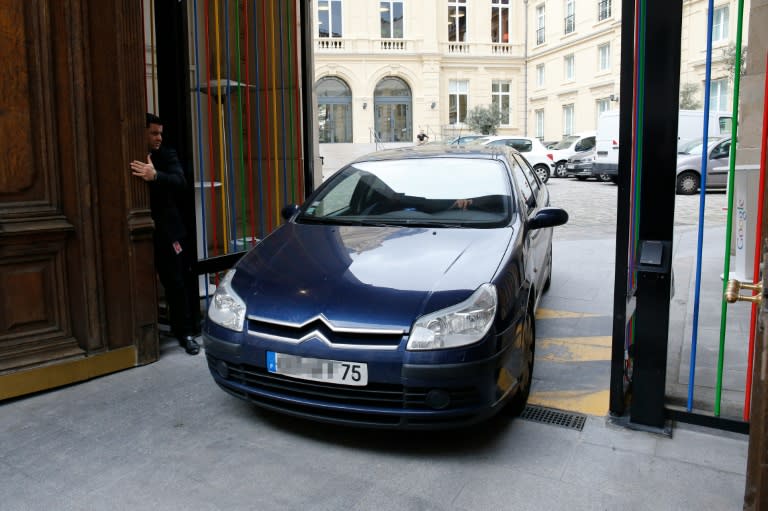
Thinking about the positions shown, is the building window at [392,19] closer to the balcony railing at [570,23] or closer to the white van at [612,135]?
the balcony railing at [570,23]

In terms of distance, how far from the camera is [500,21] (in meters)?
40.5

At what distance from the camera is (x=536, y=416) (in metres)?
3.73

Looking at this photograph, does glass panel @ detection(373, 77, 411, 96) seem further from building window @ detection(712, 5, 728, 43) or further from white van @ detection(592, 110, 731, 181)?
white van @ detection(592, 110, 731, 181)

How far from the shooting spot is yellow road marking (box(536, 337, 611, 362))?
476 cm

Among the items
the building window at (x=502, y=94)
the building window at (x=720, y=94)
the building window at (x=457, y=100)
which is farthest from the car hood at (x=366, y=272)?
the building window at (x=502, y=94)

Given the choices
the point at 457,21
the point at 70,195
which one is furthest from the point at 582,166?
the point at 457,21

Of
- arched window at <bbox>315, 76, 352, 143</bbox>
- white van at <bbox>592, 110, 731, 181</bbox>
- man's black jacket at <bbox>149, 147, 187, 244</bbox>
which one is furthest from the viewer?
arched window at <bbox>315, 76, 352, 143</bbox>

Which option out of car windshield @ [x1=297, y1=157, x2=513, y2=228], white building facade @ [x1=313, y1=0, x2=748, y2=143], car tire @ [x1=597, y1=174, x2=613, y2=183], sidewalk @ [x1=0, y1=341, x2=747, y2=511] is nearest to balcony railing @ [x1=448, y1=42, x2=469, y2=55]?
white building facade @ [x1=313, y1=0, x2=748, y2=143]

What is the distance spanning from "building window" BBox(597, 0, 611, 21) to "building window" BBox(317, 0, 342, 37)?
44.8ft

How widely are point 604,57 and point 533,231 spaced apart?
105ft

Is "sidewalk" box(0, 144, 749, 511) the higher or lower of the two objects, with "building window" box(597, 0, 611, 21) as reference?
lower

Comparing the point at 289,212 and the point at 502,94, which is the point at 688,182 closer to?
the point at 289,212

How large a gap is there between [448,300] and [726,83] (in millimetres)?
23973

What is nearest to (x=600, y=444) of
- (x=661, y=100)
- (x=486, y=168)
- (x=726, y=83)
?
(x=661, y=100)
